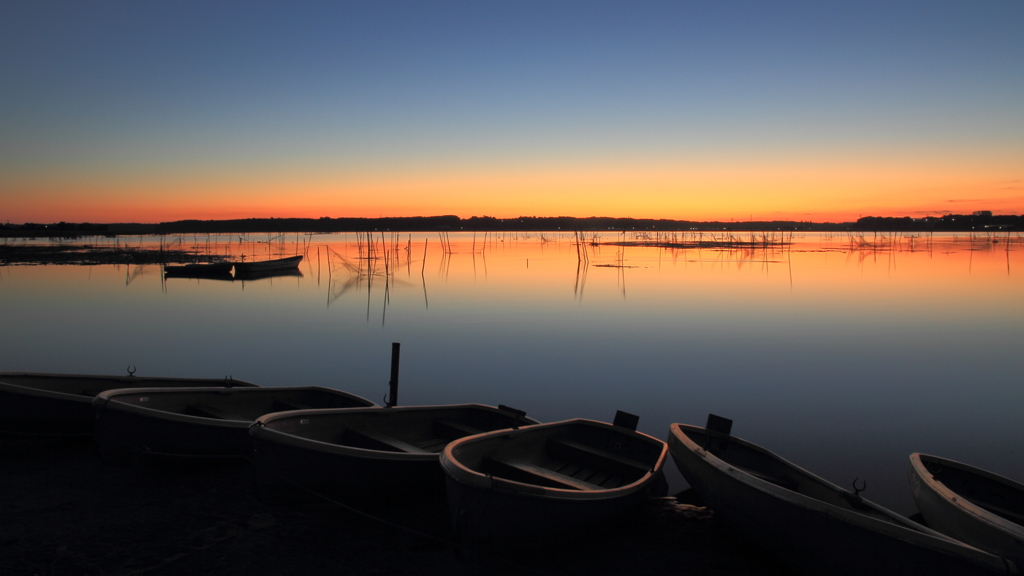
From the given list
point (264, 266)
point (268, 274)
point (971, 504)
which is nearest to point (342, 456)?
point (971, 504)

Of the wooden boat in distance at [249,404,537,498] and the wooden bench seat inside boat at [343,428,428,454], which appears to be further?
the wooden bench seat inside boat at [343,428,428,454]

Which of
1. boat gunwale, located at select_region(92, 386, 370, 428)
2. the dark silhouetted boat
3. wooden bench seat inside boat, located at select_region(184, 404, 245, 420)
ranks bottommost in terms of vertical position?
wooden bench seat inside boat, located at select_region(184, 404, 245, 420)

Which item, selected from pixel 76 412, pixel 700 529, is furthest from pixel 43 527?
pixel 700 529

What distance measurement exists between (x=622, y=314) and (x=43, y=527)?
1345 centimetres

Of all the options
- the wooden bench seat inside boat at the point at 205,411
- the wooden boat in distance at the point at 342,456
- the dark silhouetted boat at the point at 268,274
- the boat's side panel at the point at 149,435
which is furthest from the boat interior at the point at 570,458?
the dark silhouetted boat at the point at 268,274

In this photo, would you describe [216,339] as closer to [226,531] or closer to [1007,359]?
[226,531]

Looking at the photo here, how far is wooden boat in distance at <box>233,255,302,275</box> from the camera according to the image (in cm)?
2519

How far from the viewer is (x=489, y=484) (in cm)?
388

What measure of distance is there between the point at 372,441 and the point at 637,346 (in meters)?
8.03

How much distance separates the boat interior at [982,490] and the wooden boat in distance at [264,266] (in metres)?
25.1

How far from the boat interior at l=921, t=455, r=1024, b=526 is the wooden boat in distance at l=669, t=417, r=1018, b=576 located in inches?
48.0

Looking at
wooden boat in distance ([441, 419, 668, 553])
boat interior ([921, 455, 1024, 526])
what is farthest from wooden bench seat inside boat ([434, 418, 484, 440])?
boat interior ([921, 455, 1024, 526])

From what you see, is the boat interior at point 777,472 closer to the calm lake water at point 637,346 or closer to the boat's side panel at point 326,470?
the calm lake water at point 637,346

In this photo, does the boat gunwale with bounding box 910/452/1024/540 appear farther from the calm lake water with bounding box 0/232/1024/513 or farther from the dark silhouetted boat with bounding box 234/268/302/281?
the dark silhouetted boat with bounding box 234/268/302/281
